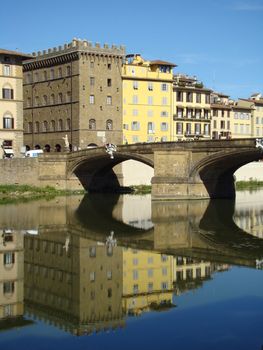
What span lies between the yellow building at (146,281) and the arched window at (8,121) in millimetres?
45606

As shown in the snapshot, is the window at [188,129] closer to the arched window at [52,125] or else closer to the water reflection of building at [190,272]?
the arched window at [52,125]

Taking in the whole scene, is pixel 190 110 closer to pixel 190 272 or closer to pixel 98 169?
pixel 98 169

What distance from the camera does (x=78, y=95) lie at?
8544 cm

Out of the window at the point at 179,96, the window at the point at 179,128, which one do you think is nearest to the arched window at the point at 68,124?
the window at the point at 179,128

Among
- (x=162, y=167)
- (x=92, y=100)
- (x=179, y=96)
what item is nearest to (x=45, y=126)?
(x=92, y=100)

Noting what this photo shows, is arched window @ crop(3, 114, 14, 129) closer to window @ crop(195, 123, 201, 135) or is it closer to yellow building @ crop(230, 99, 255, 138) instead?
window @ crop(195, 123, 201, 135)

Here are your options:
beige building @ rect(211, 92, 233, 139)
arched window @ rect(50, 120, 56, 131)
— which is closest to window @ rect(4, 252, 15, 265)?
arched window @ rect(50, 120, 56, 131)

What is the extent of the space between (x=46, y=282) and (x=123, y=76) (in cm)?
6465

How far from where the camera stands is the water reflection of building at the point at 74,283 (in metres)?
21.8

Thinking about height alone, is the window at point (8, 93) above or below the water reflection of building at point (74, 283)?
above

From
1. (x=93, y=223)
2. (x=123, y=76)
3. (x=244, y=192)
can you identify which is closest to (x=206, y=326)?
(x=93, y=223)

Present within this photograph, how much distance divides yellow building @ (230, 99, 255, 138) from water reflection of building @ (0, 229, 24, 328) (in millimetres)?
73127

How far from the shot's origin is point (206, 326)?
20.1 meters

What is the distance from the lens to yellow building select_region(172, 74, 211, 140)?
94.9 metres
